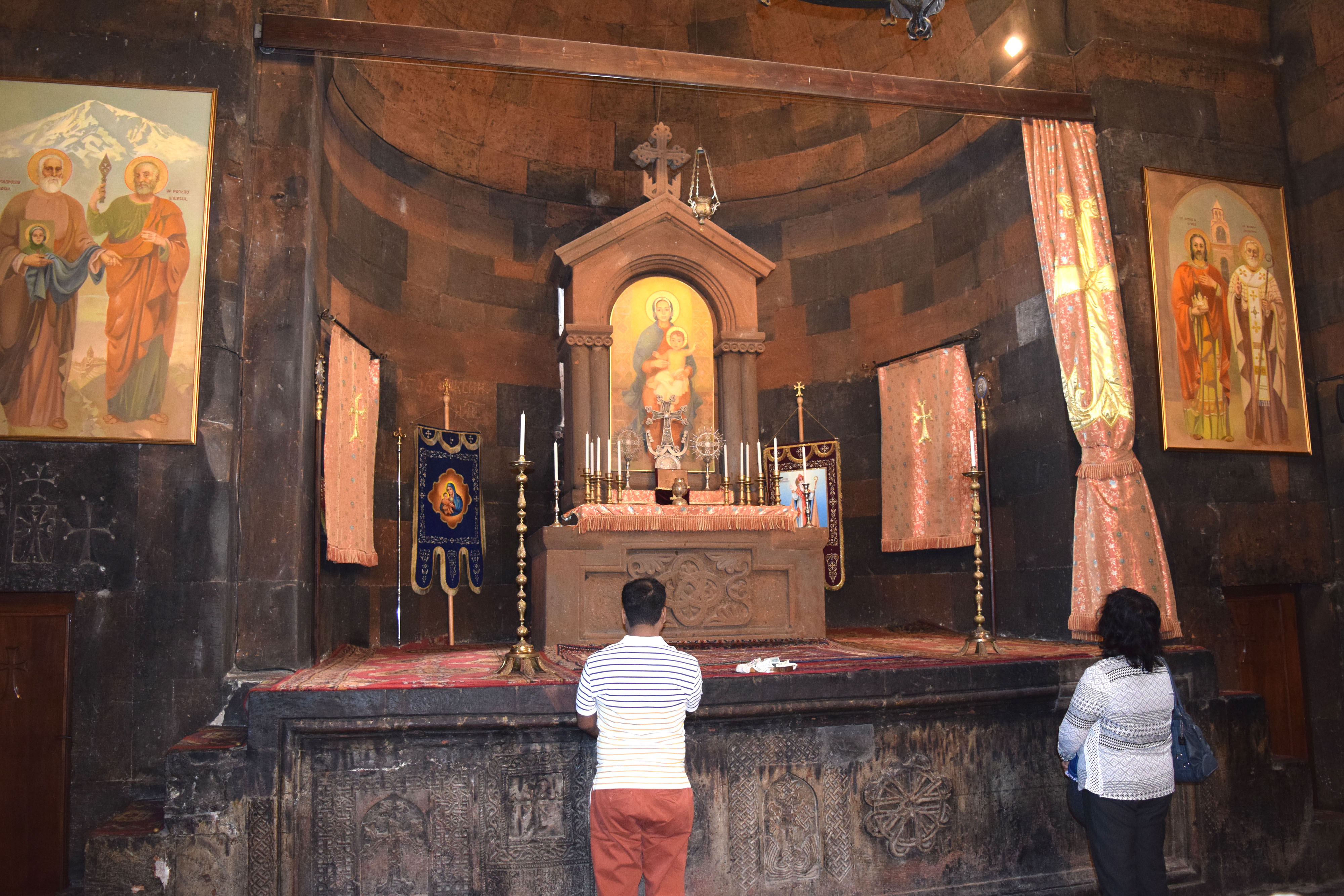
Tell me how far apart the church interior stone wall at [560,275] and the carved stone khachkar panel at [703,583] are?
261cm

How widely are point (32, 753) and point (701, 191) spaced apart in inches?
340

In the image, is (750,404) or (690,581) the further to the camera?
(750,404)

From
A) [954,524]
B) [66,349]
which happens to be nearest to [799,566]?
[954,524]

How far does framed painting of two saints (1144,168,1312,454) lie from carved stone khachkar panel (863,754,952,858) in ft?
12.9

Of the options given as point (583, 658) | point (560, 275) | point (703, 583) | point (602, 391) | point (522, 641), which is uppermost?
point (560, 275)

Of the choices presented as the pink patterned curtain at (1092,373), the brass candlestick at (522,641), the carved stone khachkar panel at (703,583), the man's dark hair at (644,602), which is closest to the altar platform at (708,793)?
the brass candlestick at (522,641)

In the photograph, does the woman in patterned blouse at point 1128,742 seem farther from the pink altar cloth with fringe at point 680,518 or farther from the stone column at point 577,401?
the stone column at point 577,401

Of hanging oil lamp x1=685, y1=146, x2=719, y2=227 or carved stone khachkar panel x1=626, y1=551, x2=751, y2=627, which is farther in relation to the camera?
hanging oil lamp x1=685, y1=146, x2=719, y2=227

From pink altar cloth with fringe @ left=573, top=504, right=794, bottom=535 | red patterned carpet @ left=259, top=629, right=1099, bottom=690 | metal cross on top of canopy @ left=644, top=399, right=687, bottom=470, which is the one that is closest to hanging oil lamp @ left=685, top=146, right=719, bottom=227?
metal cross on top of canopy @ left=644, top=399, right=687, bottom=470

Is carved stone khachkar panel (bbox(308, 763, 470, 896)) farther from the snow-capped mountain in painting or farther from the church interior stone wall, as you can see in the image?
the snow-capped mountain in painting

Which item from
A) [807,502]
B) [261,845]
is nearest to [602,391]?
[807,502]

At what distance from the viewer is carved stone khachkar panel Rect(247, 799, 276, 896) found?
5180 millimetres

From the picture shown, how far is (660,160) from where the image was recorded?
388 inches

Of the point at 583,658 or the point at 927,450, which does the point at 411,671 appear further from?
the point at 927,450
